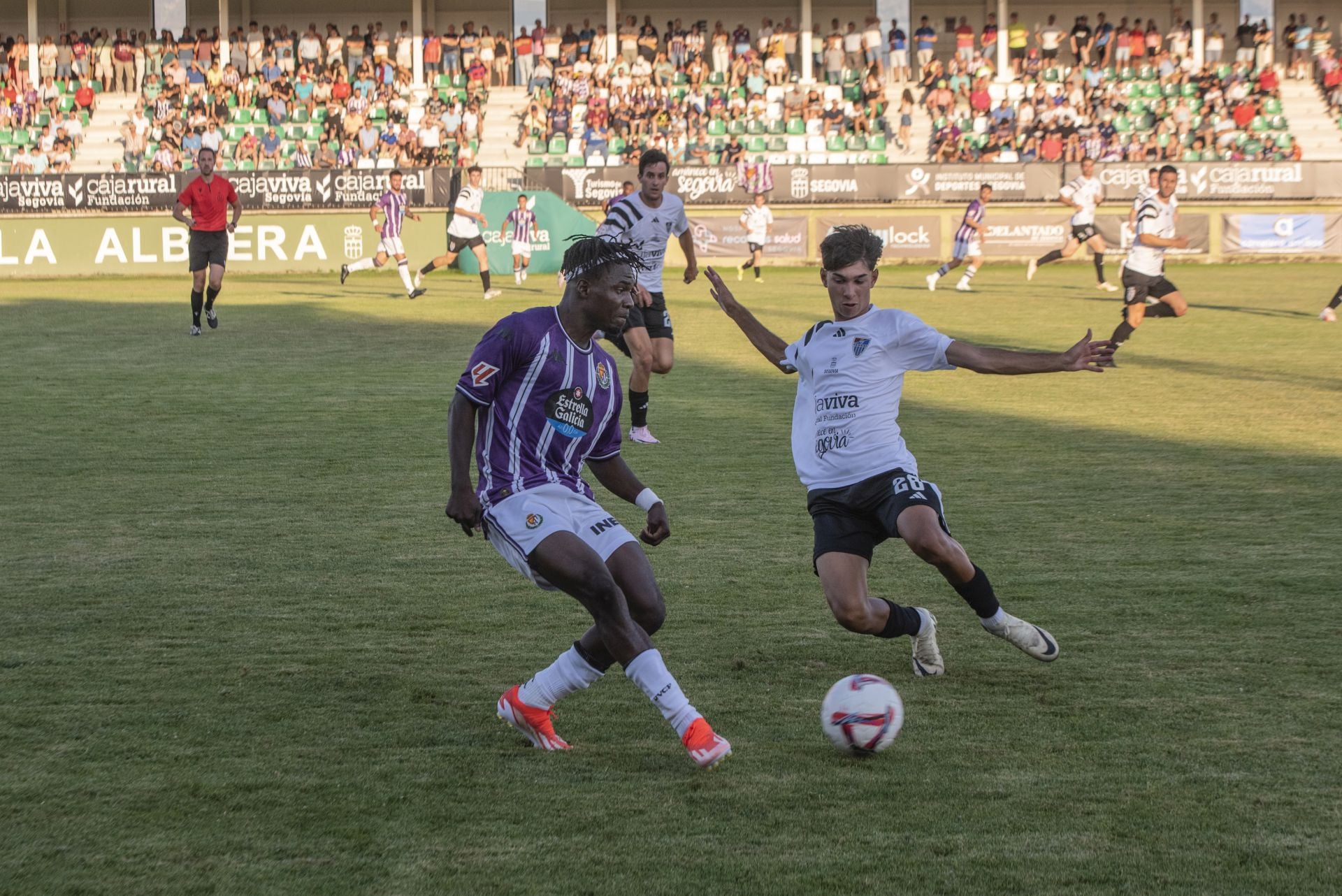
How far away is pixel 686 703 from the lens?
4.65 m

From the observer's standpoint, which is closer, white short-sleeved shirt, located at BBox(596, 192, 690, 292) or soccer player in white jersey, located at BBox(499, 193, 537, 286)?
white short-sleeved shirt, located at BBox(596, 192, 690, 292)

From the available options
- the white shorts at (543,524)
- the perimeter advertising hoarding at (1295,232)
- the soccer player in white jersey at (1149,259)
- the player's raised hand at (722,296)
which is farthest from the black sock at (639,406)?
the perimeter advertising hoarding at (1295,232)

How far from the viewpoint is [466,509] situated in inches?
188

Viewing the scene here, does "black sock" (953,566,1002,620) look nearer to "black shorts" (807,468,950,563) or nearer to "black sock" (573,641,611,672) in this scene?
"black shorts" (807,468,950,563)

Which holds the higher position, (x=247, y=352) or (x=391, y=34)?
(x=391, y=34)

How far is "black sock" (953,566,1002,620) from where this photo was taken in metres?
5.64

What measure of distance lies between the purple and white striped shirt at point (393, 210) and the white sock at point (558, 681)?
2198cm

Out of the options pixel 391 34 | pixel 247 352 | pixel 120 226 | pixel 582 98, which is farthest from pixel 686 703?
pixel 391 34

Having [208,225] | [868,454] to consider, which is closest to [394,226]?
[208,225]

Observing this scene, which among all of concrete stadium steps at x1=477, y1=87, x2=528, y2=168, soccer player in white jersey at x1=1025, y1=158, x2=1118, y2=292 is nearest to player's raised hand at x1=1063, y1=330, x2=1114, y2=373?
soccer player in white jersey at x1=1025, y1=158, x2=1118, y2=292

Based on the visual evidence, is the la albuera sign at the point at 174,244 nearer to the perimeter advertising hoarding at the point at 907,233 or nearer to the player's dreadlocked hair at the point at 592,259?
the perimeter advertising hoarding at the point at 907,233

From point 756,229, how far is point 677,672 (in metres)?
25.4

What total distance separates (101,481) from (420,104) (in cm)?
3052

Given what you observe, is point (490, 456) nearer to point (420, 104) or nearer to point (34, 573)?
point (34, 573)
